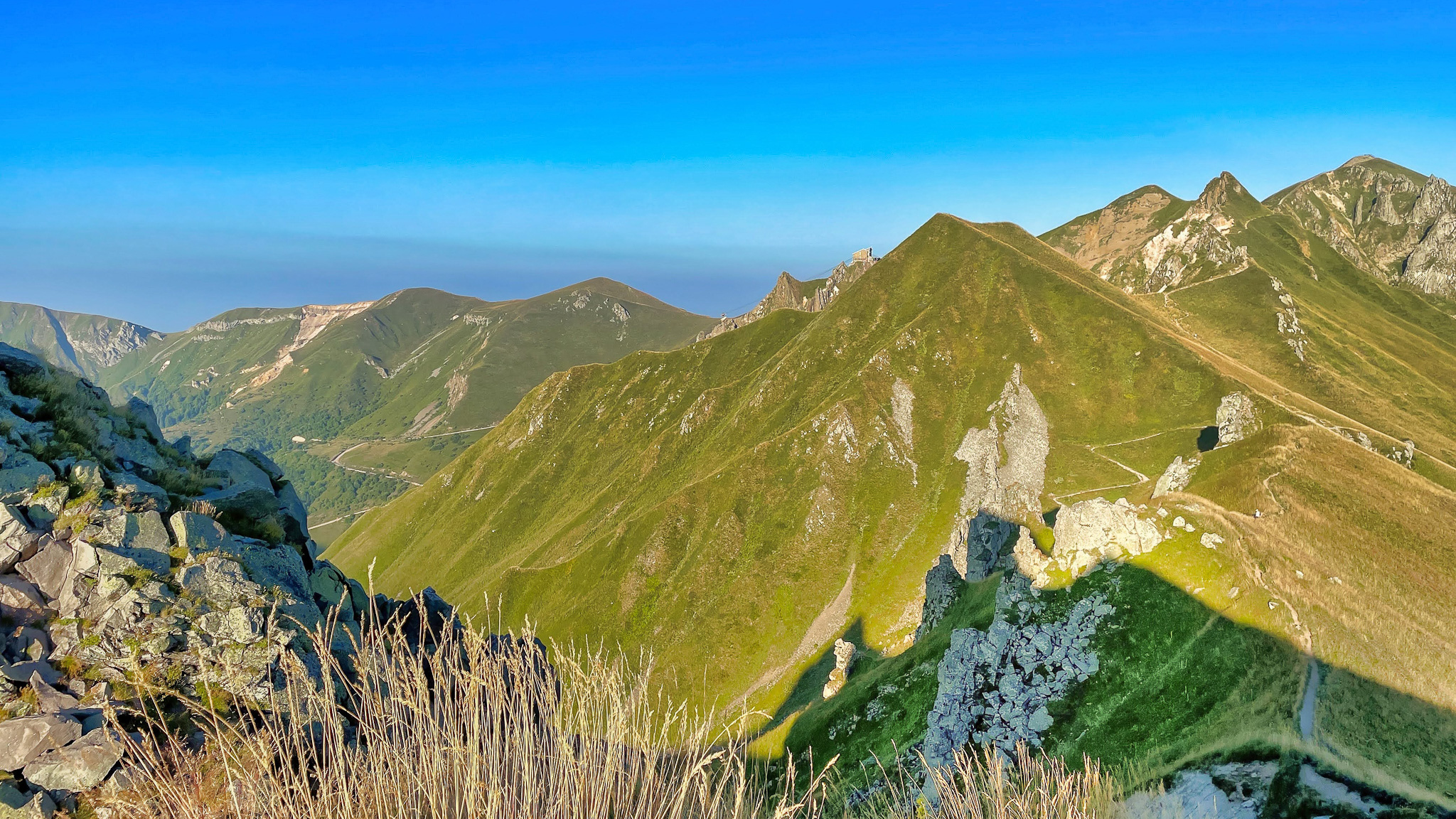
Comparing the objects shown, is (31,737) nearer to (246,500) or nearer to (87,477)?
(87,477)

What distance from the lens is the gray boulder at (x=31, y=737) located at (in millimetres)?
9852

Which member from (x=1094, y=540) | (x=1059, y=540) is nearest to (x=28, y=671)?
(x=1094, y=540)

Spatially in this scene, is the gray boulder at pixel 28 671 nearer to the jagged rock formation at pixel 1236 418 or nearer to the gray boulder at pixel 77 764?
the gray boulder at pixel 77 764

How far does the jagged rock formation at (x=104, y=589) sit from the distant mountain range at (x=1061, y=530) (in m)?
33.6

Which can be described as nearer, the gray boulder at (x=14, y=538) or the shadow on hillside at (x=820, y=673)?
the gray boulder at (x=14, y=538)

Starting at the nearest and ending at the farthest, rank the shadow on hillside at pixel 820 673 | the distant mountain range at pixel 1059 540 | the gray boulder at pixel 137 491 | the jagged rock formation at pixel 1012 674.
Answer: the gray boulder at pixel 137 491 < the distant mountain range at pixel 1059 540 < the jagged rock formation at pixel 1012 674 < the shadow on hillside at pixel 820 673

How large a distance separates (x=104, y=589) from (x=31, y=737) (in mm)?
3402

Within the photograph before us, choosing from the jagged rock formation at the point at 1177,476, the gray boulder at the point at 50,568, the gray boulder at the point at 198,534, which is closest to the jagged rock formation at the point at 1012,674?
the gray boulder at the point at 198,534

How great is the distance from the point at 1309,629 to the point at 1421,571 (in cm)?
1292

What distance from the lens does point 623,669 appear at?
10.1 metres

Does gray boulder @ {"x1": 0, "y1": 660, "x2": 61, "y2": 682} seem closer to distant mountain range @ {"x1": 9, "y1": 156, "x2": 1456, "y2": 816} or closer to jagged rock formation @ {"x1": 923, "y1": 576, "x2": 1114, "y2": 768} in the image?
distant mountain range @ {"x1": 9, "y1": 156, "x2": 1456, "y2": 816}

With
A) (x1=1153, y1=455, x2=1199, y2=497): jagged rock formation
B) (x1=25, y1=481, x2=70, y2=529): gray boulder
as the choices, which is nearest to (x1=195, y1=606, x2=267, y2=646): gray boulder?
(x1=25, y1=481, x2=70, y2=529): gray boulder

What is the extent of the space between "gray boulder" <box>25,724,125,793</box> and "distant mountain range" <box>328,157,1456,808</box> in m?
34.7

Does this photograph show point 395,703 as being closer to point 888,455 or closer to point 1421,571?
point 1421,571
